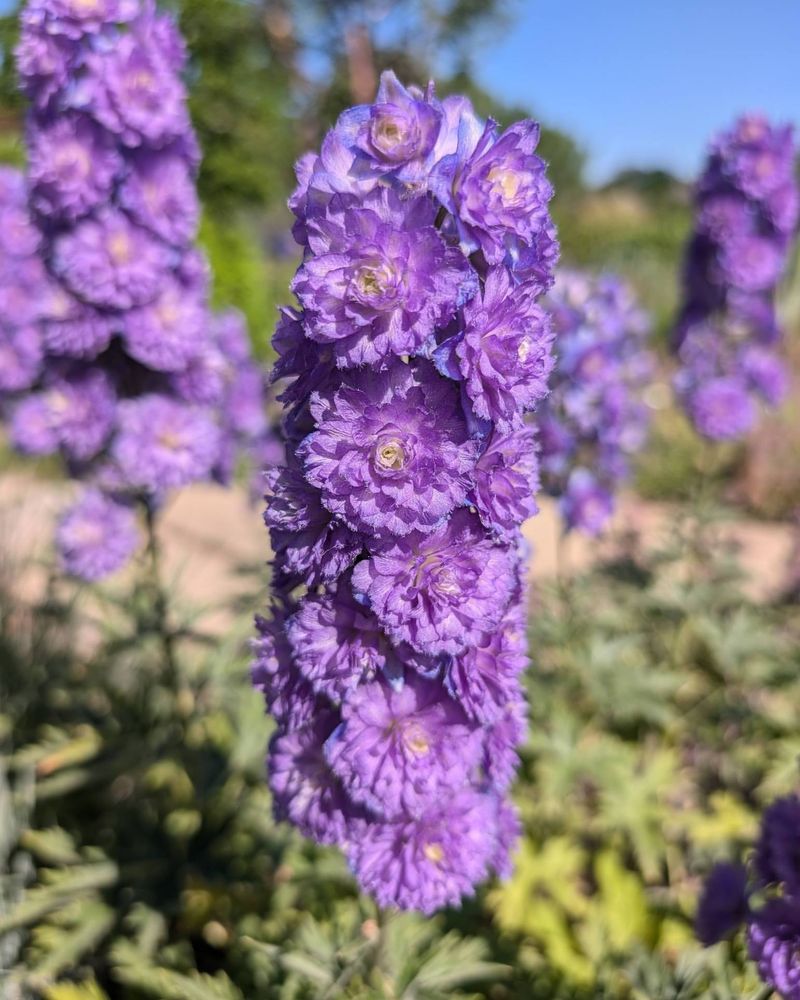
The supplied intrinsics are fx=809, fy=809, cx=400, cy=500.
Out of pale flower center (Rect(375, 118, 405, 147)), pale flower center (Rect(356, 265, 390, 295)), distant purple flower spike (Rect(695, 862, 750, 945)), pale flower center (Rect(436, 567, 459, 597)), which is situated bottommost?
distant purple flower spike (Rect(695, 862, 750, 945))

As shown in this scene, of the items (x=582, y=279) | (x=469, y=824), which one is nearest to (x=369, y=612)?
(x=469, y=824)

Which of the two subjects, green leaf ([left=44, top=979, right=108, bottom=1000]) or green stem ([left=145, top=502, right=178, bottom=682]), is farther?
green stem ([left=145, top=502, right=178, bottom=682])

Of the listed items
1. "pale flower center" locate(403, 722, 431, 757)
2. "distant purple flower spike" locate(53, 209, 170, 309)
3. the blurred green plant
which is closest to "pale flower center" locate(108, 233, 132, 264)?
"distant purple flower spike" locate(53, 209, 170, 309)

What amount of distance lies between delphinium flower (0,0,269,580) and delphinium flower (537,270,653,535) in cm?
121

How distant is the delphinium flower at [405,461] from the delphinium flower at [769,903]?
0.57 meters

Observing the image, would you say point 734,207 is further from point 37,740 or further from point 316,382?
point 37,740

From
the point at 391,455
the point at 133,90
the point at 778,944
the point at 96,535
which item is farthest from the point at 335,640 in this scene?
the point at 133,90

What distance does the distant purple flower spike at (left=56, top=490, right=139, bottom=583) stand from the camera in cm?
263

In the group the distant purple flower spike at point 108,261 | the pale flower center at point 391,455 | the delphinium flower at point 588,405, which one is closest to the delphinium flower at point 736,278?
the delphinium flower at point 588,405

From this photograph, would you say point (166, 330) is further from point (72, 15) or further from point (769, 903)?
point (769, 903)

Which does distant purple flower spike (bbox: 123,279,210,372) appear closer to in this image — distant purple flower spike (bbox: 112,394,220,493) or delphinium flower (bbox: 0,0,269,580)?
delphinium flower (bbox: 0,0,269,580)

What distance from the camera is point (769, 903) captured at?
1507 mm

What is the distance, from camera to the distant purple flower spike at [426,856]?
1.46 meters

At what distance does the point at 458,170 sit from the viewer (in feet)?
3.88
